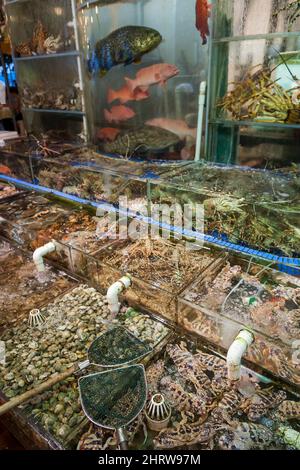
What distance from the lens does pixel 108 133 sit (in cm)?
331

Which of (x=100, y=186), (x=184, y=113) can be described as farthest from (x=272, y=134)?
(x=100, y=186)

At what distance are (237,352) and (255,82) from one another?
2.22m

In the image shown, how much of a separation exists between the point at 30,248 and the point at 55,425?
1.34m

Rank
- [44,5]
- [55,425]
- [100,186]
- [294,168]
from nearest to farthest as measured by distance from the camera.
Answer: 1. [55,425]
2. [294,168]
3. [100,186]
4. [44,5]

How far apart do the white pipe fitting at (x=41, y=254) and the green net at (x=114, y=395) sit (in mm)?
876

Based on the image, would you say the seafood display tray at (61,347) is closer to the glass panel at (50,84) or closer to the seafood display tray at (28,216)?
the seafood display tray at (28,216)

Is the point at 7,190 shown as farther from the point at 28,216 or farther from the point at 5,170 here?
the point at 28,216

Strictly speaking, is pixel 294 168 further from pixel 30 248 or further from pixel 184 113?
pixel 30 248

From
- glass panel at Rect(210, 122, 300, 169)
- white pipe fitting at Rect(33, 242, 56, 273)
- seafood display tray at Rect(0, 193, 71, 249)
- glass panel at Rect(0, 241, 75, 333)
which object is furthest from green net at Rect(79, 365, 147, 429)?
glass panel at Rect(210, 122, 300, 169)

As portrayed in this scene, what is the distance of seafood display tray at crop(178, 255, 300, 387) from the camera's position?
1.21 m

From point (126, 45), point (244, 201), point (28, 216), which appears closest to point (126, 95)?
point (126, 45)

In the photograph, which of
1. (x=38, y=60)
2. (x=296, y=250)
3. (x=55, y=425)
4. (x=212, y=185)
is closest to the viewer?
(x=55, y=425)

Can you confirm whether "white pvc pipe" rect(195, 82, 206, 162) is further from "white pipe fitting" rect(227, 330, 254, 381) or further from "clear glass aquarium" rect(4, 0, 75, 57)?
"white pipe fitting" rect(227, 330, 254, 381)

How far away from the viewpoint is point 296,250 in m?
1.80
